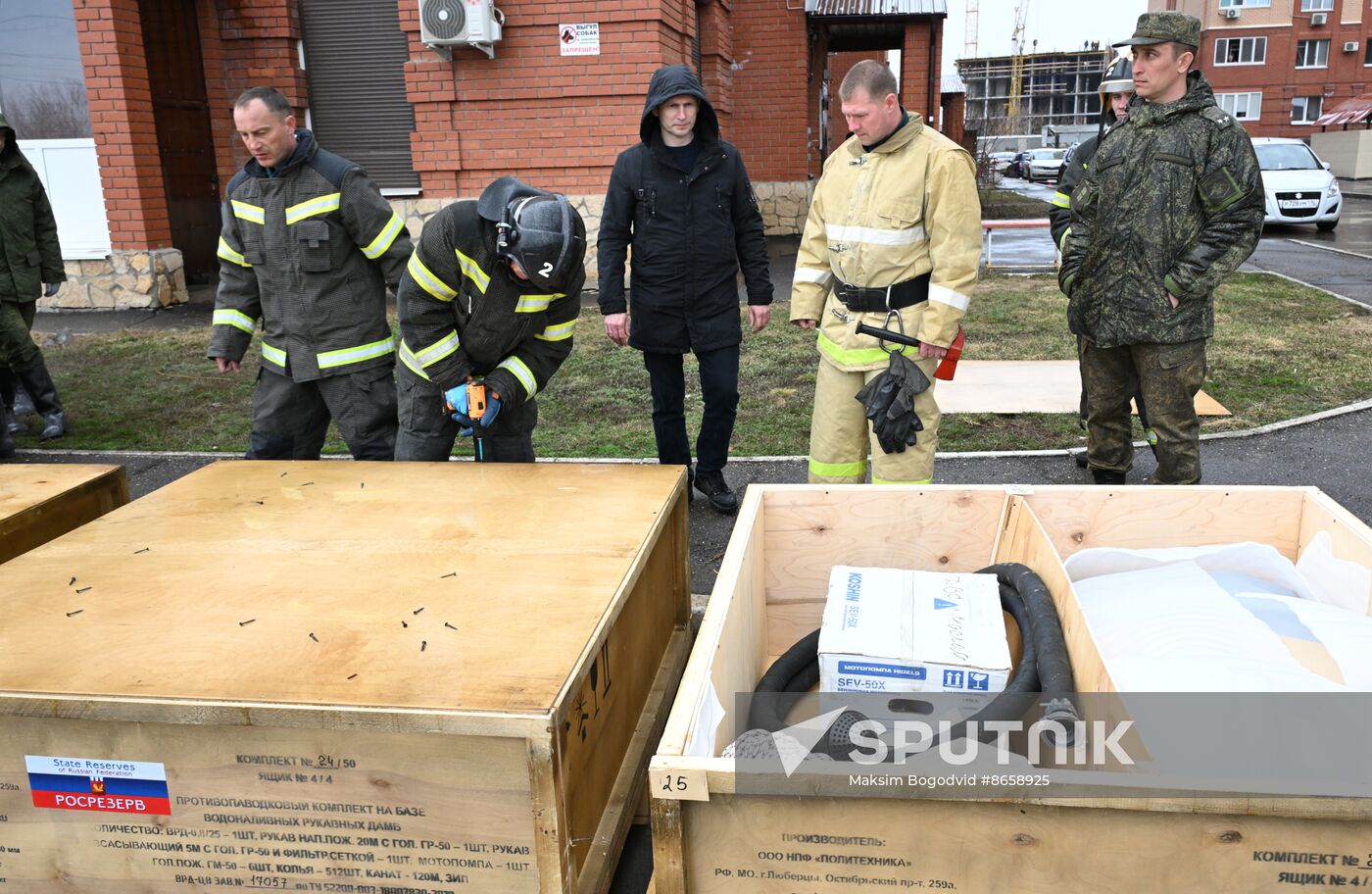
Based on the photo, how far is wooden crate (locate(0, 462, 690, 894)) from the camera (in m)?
1.87

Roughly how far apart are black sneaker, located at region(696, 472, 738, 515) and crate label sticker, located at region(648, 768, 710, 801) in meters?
3.38

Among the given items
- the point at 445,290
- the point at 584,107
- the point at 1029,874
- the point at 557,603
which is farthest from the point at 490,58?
the point at 1029,874

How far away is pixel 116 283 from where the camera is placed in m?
10.8

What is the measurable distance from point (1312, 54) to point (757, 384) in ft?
199

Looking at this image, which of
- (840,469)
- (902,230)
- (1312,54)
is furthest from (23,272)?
(1312,54)

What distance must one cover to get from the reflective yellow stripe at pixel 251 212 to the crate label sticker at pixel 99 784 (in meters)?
2.61

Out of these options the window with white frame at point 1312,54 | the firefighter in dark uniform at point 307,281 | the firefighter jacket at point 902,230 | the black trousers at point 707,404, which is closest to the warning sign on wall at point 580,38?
the black trousers at point 707,404

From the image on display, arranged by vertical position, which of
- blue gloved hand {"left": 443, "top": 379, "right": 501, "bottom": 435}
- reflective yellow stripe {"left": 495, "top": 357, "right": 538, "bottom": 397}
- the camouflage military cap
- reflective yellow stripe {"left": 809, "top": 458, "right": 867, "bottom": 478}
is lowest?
reflective yellow stripe {"left": 809, "top": 458, "right": 867, "bottom": 478}

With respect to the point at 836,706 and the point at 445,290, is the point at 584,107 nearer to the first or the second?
the point at 445,290

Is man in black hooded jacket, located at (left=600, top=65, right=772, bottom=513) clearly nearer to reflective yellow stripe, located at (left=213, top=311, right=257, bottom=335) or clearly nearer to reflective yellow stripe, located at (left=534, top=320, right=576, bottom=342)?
reflective yellow stripe, located at (left=534, top=320, right=576, bottom=342)

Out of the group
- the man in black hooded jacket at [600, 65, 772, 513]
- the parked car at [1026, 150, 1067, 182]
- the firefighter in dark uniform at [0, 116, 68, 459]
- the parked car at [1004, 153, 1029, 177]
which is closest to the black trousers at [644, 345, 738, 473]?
the man in black hooded jacket at [600, 65, 772, 513]

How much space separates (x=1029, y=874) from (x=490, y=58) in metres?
10.3

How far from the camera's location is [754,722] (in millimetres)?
2289

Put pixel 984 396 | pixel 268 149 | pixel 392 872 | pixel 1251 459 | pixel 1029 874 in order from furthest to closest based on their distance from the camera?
pixel 984 396 < pixel 1251 459 < pixel 268 149 < pixel 392 872 < pixel 1029 874
